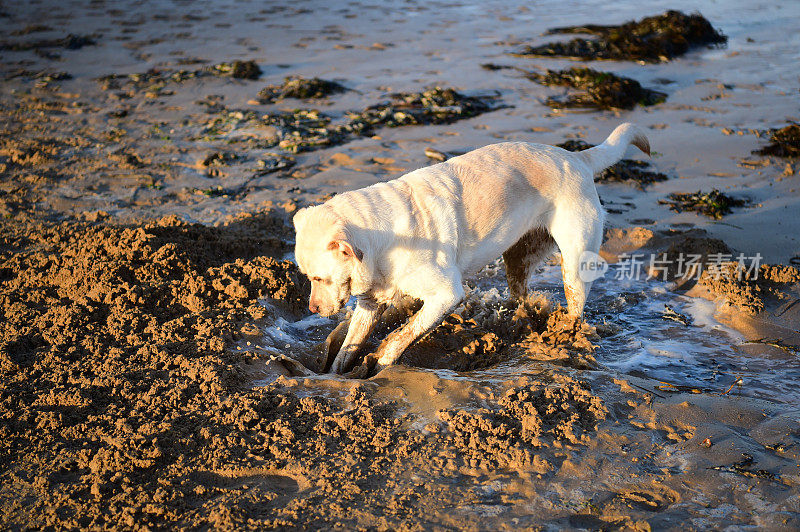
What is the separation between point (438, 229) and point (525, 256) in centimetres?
157

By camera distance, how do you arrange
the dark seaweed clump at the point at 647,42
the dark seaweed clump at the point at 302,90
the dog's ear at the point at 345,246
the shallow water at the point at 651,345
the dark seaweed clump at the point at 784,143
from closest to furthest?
the dog's ear at the point at 345,246 → the shallow water at the point at 651,345 → the dark seaweed clump at the point at 784,143 → the dark seaweed clump at the point at 302,90 → the dark seaweed clump at the point at 647,42

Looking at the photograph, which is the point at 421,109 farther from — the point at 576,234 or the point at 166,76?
the point at 576,234

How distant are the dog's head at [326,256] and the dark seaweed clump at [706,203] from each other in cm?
578

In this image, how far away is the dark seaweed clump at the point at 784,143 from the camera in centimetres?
1015

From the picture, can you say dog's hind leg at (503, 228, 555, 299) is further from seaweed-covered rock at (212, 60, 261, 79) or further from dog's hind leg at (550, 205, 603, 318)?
seaweed-covered rock at (212, 60, 261, 79)

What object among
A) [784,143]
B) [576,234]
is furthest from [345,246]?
[784,143]

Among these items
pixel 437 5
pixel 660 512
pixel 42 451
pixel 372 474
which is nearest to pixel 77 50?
pixel 437 5

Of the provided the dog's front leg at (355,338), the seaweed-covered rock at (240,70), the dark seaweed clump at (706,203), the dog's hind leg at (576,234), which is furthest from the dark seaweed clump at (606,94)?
the dog's front leg at (355,338)

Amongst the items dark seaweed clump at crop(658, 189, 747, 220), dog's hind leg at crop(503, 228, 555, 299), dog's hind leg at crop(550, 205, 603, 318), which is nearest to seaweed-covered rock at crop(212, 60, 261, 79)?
dark seaweed clump at crop(658, 189, 747, 220)

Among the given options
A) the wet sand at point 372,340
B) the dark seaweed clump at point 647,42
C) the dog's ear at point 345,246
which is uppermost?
the dark seaweed clump at point 647,42

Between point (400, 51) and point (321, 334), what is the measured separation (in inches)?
440

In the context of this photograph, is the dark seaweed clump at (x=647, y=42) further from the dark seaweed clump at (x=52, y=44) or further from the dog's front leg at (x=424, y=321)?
the dog's front leg at (x=424, y=321)

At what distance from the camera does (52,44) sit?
1750 cm

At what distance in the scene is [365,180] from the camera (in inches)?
379
